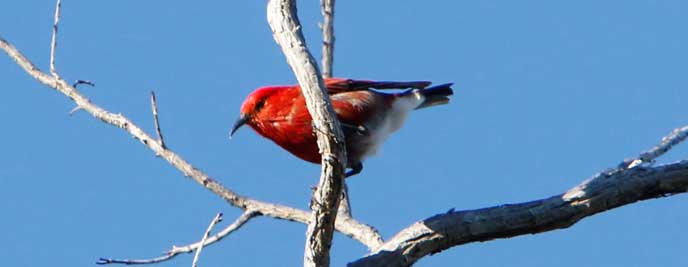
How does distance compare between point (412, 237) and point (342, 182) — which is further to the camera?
point (412, 237)

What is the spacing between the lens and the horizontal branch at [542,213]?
421cm

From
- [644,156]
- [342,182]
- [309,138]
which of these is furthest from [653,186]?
[309,138]

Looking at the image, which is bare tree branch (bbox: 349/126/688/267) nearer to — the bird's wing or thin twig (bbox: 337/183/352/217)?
thin twig (bbox: 337/183/352/217)

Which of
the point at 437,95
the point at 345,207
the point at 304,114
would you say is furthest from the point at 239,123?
the point at 437,95

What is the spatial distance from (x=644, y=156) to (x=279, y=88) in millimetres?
1830

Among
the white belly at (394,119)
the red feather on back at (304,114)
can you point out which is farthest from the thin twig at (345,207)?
the white belly at (394,119)

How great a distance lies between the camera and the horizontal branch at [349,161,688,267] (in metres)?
4.21

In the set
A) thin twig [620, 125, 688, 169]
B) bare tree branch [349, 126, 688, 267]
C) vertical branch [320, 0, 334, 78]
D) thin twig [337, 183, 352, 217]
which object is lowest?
bare tree branch [349, 126, 688, 267]

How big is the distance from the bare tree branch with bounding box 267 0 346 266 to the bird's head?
67.0 inches

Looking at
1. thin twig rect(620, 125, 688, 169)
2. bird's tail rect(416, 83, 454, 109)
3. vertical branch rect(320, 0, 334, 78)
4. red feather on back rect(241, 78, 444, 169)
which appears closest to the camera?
thin twig rect(620, 125, 688, 169)

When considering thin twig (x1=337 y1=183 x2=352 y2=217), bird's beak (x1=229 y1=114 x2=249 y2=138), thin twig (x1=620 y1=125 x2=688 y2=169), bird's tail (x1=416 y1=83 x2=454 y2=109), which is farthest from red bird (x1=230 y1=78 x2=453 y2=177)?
thin twig (x1=620 y1=125 x2=688 y2=169)

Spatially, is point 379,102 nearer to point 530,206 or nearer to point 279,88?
point 279,88

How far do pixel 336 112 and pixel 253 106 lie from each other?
448mm

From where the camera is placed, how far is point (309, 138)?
5.17 m
